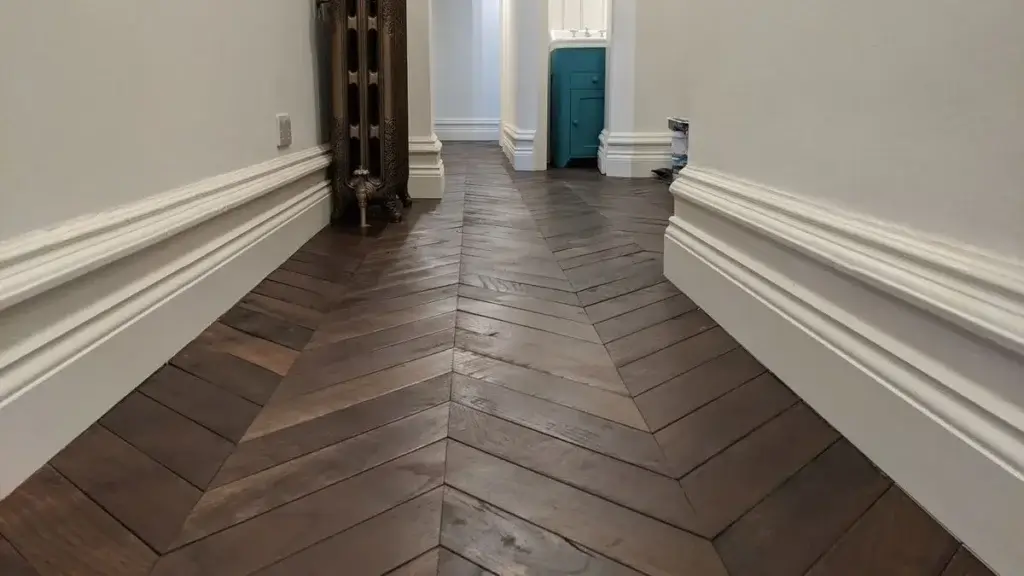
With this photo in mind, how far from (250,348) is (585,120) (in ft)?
12.2

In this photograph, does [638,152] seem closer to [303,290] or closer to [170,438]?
[303,290]

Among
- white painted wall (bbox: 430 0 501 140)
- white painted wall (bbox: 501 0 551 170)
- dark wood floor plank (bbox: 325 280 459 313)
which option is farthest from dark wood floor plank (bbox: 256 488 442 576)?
white painted wall (bbox: 430 0 501 140)

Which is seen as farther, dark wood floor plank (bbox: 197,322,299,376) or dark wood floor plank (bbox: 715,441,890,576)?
dark wood floor plank (bbox: 197,322,299,376)

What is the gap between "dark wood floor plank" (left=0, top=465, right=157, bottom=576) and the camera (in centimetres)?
64

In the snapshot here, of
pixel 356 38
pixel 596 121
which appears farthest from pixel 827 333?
pixel 596 121

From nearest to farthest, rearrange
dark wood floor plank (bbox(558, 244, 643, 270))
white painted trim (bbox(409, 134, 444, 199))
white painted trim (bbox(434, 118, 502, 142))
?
dark wood floor plank (bbox(558, 244, 643, 270)) → white painted trim (bbox(409, 134, 444, 199)) → white painted trim (bbox(434, 118, 502, 142))

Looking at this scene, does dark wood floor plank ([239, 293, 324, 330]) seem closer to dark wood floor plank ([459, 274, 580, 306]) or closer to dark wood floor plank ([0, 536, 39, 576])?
dark wood floor plank ([459, 274, 580, 306])

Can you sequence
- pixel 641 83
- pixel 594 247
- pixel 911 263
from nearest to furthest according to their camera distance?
pixel 911 263 < pixel 594 247 < pixel 641 83

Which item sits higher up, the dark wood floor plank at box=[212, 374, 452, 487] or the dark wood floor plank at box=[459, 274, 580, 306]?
the dark wood floor plank at box=[459, 274, 580, 306]

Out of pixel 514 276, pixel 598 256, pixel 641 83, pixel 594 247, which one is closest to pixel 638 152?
pixel 641 83

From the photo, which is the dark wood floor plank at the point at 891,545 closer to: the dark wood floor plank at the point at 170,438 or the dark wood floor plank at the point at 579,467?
the dark wood floor plank at the point at 579,467

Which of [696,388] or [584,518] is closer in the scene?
[584,518]

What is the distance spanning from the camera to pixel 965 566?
24.7 inches

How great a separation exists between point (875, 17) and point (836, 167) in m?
0.18
